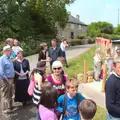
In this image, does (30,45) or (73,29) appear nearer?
(30,45)

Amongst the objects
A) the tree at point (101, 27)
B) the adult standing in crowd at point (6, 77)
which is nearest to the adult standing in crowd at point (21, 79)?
the adult standing in crowd at point (6, 77)

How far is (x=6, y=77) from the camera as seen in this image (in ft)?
23.3

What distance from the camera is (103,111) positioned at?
717 centimetres

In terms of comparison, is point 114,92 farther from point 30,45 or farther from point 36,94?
point 30,45

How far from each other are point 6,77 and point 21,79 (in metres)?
1.12

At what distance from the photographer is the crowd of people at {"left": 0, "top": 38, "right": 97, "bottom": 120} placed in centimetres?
381

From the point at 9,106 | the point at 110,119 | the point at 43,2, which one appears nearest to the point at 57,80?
the point at 110,119

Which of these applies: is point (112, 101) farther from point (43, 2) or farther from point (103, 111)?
point (43, 2)

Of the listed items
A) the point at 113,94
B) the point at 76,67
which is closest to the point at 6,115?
the point at 113,94

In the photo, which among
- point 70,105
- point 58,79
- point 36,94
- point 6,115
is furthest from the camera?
point 6,115

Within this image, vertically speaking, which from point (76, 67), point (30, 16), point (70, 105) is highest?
point (30, 16)

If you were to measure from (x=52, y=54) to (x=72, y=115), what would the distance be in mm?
6507

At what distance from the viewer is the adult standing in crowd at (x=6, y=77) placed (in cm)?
699

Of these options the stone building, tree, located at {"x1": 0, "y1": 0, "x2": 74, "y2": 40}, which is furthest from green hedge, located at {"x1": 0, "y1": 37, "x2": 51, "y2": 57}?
the stone building
